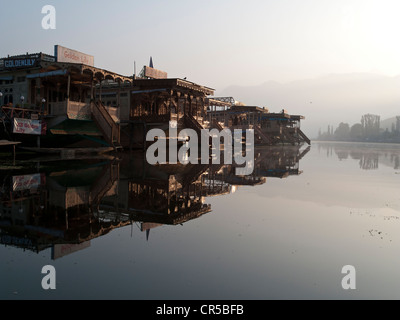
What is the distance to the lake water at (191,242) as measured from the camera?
5277 millimetres

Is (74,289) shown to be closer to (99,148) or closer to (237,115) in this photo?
(99,148)

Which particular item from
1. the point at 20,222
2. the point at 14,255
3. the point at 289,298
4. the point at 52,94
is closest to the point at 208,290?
the point at 289,298

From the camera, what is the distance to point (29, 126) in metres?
26.2

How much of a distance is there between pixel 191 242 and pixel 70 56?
30474 mm

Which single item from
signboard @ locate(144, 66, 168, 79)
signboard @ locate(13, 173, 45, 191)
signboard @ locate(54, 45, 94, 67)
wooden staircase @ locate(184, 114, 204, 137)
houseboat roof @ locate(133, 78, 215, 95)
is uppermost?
signboard @ locate(144, 66, 168, 79)

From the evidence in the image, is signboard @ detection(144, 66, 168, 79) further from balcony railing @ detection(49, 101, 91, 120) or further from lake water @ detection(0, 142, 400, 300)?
lake water @ detection(0, 142, 400, 300)

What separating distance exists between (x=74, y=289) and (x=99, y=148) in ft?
82.9

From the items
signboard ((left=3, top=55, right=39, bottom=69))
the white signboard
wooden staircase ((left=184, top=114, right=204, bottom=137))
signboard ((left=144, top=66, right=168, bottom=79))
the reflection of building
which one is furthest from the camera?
signboard ((left=144, top=66, right=168, bottom=79))

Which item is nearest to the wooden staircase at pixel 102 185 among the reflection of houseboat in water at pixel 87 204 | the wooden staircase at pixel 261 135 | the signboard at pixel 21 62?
the reflection of houseboat in water at pixel 87 204

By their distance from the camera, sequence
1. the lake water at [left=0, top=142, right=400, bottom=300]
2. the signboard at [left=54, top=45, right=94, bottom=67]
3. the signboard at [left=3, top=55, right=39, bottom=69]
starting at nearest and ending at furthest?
1. the lake water at [left=0, top=142, right=400, bottom=300]
2. the signboard at [left=3, top=55, right=39, bottom=69]
3. the signboard at [left=54, top=45, right=94, bottom=67]

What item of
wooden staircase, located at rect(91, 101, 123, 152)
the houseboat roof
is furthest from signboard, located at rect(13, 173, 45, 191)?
the houseboat roof

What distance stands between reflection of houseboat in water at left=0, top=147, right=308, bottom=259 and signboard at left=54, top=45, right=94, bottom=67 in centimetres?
1745

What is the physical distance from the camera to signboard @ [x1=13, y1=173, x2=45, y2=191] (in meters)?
13.6
